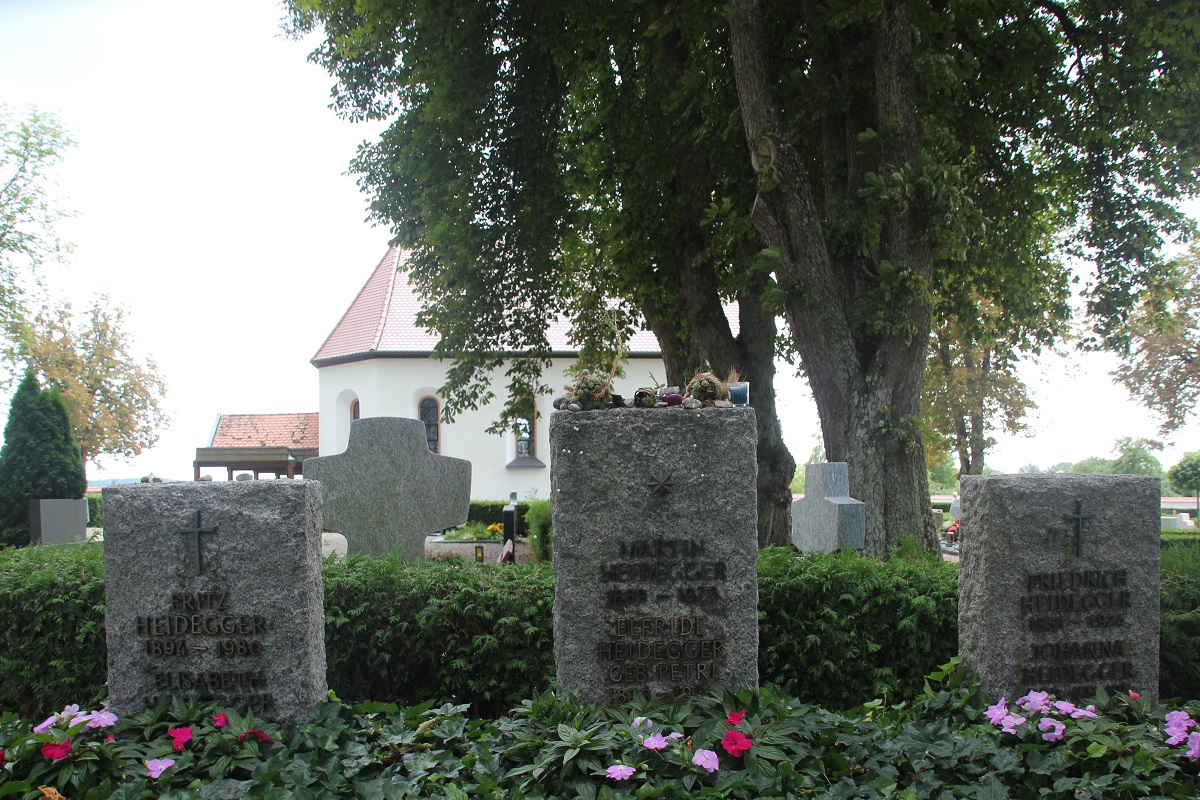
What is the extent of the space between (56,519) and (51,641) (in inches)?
329

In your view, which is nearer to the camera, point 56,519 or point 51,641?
point 51,641

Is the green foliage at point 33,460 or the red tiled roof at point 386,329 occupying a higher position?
the red tiled roof at point 386,329

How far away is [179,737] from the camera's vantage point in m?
3.71

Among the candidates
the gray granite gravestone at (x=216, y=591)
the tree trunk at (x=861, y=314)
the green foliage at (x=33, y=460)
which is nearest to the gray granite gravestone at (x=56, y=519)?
the green foliage at (x=33, y=460)

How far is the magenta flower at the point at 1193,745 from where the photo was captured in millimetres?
3541

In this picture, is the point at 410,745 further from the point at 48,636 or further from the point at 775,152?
the point at 775,152

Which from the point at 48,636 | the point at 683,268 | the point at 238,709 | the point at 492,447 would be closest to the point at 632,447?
the point at 238,709

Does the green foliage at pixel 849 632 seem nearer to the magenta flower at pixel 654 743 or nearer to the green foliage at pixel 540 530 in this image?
the magenta flower at pixel 654 743

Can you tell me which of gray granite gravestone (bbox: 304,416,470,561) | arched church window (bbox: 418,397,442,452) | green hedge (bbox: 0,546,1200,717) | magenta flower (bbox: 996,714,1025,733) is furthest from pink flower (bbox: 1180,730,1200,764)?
arched church window (bbox: 418,397,442,452)

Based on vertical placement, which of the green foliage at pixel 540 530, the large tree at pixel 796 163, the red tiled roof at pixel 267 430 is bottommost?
the green foliage at pixel 540 530

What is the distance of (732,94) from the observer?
37.3 ft

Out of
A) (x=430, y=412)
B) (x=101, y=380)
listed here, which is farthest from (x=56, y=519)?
(x=101, y=380)

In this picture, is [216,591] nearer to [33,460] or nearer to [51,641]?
[51,641]

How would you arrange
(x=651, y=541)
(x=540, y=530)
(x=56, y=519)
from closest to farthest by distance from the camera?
1. (x=651, y=541)
2. (x=56, y=519)
3. (x=540, y=530)
